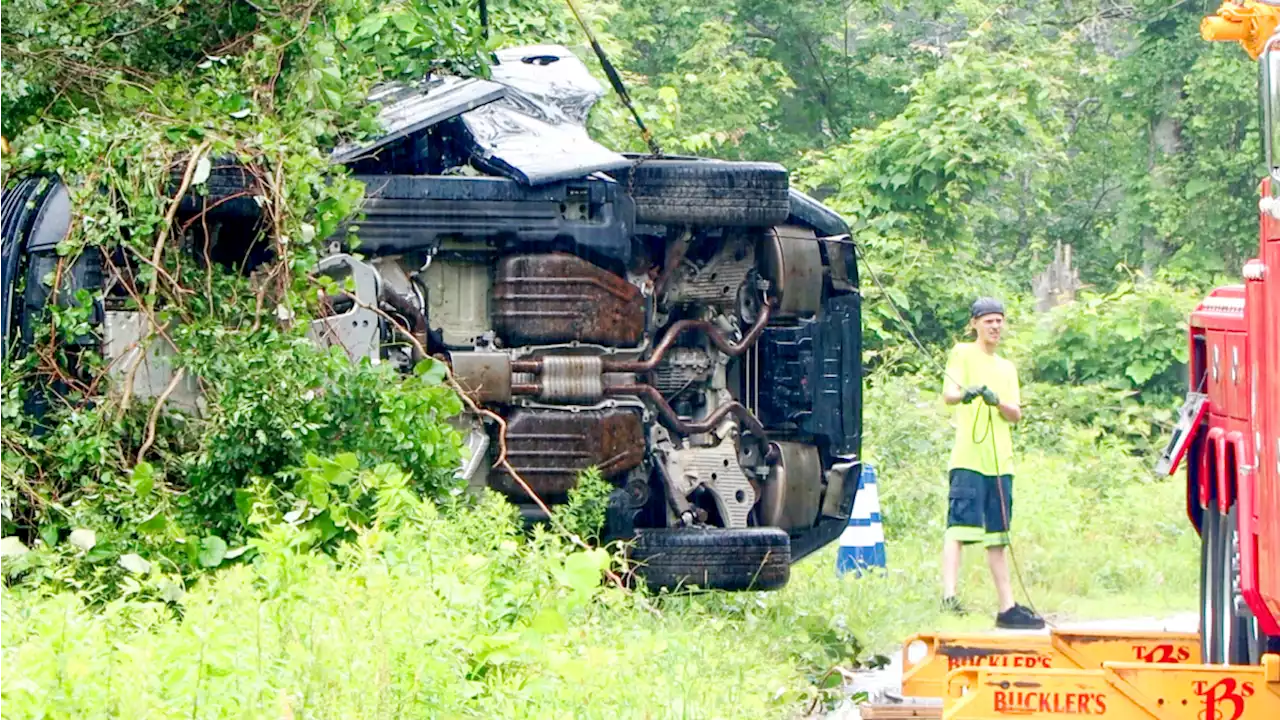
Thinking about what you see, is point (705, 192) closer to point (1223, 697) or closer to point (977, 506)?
point (977, 506)

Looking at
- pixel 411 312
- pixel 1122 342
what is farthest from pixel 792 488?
pixel 1122 342

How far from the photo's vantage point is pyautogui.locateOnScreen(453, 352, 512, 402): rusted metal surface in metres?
8.99

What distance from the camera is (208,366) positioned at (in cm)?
809

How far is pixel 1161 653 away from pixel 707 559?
7.01 feet

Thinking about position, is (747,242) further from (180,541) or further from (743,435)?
(180,541)

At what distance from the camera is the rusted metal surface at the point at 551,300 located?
901 centimetres

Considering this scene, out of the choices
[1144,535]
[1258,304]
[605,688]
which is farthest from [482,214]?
[1144,535]

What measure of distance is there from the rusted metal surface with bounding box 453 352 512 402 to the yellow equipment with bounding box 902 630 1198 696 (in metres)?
2.15

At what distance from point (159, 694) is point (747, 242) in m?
4.97

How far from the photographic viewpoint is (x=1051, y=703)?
6.49 m

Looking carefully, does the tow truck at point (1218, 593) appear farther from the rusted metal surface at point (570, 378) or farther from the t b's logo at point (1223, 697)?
the rusted metal surface at point (570, 378)

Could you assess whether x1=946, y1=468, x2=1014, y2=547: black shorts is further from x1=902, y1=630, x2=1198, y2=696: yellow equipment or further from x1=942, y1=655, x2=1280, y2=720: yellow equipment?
x1=942, y1=655, x2=1280, y2=720: yellow equipment

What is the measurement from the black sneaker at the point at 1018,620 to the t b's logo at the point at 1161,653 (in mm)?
3216

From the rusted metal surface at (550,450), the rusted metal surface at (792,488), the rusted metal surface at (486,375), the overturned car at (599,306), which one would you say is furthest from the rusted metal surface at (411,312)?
the rusted metal surface at (792,488)
